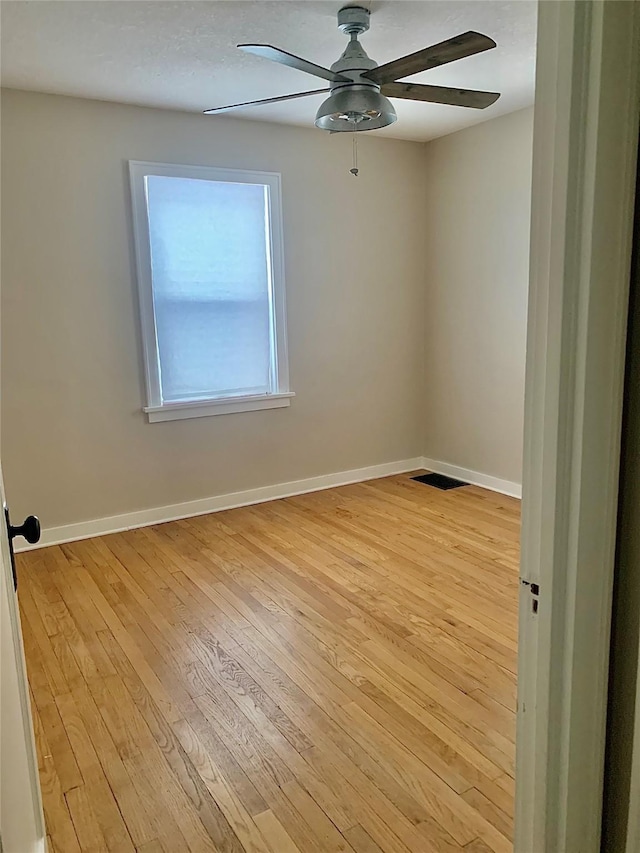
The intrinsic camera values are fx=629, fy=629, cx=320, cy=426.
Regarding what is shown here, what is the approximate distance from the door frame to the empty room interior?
0.76 metres

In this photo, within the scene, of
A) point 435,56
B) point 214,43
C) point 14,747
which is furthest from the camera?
point 214,43

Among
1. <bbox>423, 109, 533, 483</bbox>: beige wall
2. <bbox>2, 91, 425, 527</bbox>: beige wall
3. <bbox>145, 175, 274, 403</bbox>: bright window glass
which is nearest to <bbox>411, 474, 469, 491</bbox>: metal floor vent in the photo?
<bbox>423, 109, 533, 483</bbox>: beige wall

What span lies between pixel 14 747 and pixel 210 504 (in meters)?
3.12

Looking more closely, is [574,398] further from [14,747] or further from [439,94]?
[439,94]

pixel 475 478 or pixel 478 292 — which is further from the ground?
pixel 478 292

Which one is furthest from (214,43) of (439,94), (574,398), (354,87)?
(574,398)

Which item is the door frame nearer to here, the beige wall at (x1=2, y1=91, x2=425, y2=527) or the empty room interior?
the empty room interior

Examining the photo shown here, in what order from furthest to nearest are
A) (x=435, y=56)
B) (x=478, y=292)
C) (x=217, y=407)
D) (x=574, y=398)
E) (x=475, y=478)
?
(x=475, y=478) < (x=478, y=292) < (x=217, y=407) < (x=435, y=56) < (x=574, y=398)

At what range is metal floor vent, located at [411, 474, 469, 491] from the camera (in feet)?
15.4

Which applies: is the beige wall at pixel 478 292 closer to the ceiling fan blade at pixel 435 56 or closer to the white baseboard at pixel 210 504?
the white baseboard at pixel 210 504

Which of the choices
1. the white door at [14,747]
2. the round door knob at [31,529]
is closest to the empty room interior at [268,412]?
the round door knob at [31,529]

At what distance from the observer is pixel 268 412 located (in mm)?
4367

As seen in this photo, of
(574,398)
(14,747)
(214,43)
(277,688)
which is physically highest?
(214,43)

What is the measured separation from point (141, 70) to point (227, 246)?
1.16m
